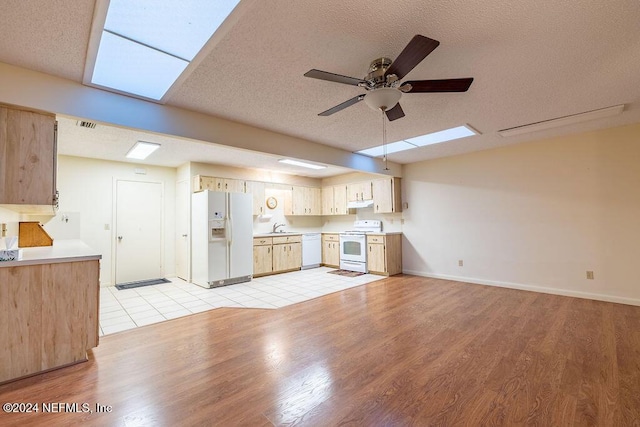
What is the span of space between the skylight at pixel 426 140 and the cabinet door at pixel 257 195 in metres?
2.57

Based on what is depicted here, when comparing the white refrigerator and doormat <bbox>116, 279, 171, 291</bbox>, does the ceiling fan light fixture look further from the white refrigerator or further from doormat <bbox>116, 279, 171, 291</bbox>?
doormat <bbox>116, 279, 171, 291</bbox>

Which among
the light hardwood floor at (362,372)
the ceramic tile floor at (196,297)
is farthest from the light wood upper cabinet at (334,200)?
the light hardwood floor at (362,372)

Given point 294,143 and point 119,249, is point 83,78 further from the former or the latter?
point 119,249

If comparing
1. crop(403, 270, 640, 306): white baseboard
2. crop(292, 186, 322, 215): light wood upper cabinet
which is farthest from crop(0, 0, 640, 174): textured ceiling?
crop(292, 186, 322, 215): light wood upper cabinet

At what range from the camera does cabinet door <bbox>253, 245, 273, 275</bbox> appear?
19.6ft

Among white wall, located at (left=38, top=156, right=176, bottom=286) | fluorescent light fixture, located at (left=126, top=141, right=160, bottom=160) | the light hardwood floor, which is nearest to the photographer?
the light hardwood floor

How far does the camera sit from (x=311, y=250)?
713 centimetres

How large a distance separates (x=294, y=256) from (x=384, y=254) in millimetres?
2157

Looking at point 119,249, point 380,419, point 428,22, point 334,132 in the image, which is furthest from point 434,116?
point 119,249

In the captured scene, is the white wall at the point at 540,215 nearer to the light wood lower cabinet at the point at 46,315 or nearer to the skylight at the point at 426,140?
the skylight at the point at 426,140

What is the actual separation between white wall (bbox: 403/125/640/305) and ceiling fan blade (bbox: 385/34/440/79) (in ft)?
12.9

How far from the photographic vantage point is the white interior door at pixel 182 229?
219 inches

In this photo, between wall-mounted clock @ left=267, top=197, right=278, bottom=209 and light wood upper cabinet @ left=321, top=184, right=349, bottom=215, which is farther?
light wood upper cabinet @ left=321, top=184, right=349, bottom=215

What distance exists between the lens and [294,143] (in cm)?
408
